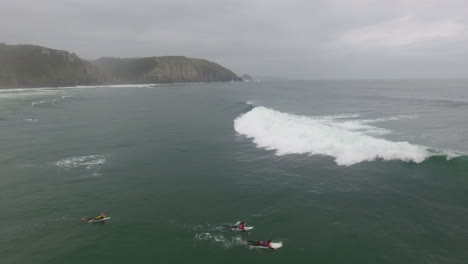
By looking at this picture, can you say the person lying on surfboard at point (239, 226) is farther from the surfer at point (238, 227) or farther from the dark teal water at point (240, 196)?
the dark teal water at point (240, 196)

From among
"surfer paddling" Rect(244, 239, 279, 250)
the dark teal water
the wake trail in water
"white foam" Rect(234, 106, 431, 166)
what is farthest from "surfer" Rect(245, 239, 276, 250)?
"white foam" Rect(234, 106, 431, 166)

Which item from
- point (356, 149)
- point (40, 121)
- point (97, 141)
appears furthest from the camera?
point (40, 121)

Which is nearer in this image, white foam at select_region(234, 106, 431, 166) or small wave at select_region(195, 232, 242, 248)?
small wave at select_region(195, 232, 242, 248)

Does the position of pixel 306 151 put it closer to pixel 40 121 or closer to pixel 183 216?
pixel 183 216

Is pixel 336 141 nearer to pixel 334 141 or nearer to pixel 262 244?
pixel 334 141

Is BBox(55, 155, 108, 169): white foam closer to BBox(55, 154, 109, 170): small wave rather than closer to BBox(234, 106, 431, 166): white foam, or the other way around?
BBox(55, 154, 109, 170): small wave

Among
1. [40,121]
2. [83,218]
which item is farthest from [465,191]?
[40,121]

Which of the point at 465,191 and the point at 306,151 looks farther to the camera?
the point at 306,151
